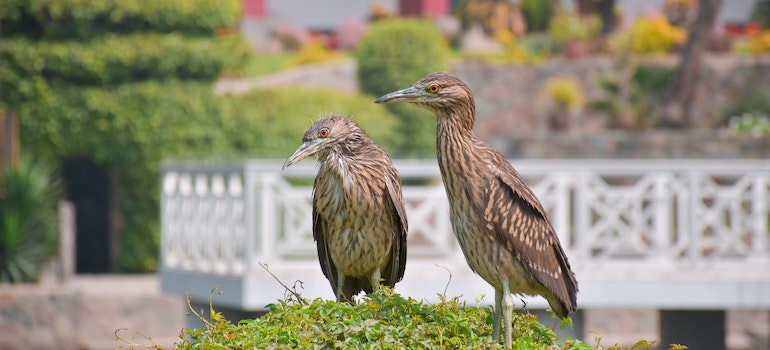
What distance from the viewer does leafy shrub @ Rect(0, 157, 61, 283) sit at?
1778 cm

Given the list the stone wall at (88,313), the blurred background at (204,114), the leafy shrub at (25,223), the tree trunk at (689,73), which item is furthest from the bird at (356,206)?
the tree trunk at (689,73)

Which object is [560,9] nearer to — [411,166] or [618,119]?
[618,119]

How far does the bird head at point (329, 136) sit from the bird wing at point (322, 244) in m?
0.33

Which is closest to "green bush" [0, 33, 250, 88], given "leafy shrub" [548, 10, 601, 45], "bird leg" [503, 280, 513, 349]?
"leafy shrub" [548, 10, 601, 45]

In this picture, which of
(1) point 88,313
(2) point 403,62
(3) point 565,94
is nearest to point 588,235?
(1) point 88,313

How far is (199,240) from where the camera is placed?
1309cm

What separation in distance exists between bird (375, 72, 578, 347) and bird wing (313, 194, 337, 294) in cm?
81

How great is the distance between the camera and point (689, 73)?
24.0 metres

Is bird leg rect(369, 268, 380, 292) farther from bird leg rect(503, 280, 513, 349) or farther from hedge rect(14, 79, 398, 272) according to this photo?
hedge rect(14, 79, 398, 272)

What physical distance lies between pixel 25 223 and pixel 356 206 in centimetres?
1331

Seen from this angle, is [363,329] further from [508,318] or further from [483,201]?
[483,201]

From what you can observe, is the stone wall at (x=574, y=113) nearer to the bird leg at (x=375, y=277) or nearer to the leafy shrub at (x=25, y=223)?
the leafy shrub at (x=25, y=223)

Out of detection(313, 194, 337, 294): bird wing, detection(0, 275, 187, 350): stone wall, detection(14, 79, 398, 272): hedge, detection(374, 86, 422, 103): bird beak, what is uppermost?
detection(14, 79, 398, 272): hedge

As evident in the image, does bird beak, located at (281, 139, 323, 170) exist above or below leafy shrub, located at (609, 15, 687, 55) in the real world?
below
